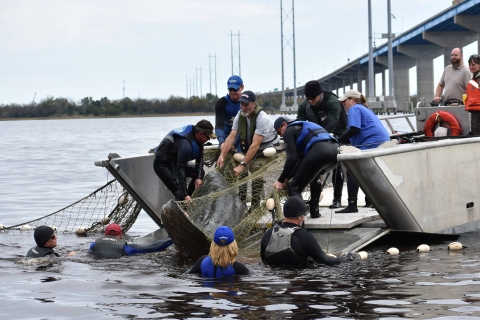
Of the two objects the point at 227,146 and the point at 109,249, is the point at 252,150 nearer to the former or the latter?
the point at 227,146

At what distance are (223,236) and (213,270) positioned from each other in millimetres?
562

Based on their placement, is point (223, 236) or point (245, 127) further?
point (245, 127)

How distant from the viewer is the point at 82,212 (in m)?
17.1

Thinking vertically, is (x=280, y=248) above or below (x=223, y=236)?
below

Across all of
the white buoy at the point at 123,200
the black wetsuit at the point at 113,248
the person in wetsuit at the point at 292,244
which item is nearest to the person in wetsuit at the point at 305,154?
the person in wetsuit at the point at 292,244

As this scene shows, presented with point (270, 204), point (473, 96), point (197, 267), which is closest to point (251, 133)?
point (270, 204)

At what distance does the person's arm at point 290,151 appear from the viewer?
32.7 ft

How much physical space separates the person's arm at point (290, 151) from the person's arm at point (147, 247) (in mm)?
1933

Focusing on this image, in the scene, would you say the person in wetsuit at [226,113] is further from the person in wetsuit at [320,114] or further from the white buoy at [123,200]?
the white buoy at [123,200]

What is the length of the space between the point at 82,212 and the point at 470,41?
45.1 meters

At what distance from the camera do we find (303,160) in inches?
395

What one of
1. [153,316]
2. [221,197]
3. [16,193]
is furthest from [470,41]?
[153,316]

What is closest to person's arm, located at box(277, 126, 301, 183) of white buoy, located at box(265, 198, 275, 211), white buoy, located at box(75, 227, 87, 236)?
white buoy, located at box(265, 198, 275, 211)

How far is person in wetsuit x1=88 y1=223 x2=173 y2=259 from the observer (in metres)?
10.5
